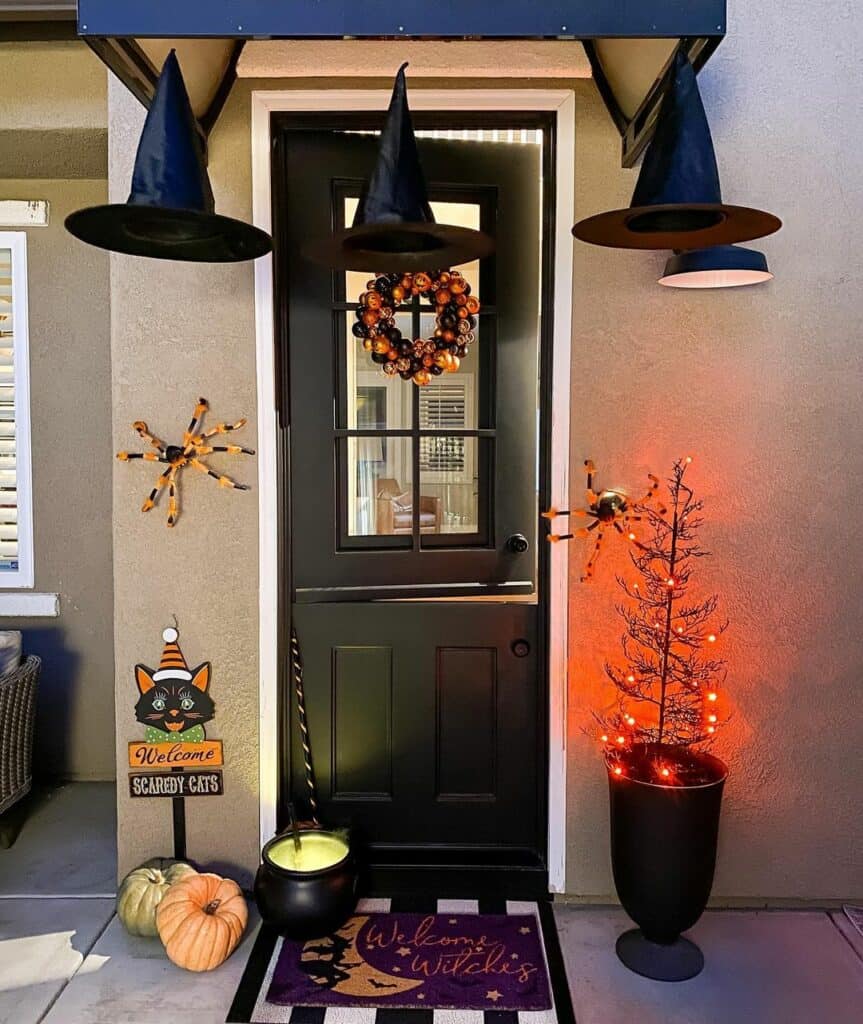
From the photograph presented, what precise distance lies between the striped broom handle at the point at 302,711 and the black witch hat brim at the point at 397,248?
130 cm

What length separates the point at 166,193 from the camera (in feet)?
6.43

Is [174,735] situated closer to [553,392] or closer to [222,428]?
[222,428]

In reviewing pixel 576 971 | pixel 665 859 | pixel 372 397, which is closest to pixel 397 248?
pixel 372 397

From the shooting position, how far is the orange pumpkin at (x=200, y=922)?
248cm

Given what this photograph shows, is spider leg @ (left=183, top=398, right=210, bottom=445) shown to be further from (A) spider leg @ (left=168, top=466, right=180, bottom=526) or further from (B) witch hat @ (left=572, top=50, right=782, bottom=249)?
(B) witch hat @ (left=572, top=50, right=782, bottom=249)

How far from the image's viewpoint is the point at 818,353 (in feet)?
9.07

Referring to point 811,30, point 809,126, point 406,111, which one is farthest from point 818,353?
point 406,111

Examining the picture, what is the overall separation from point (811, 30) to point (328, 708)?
9.13 ft

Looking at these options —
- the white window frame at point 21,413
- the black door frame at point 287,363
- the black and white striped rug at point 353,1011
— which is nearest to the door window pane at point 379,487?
the black door frame at point 287,363

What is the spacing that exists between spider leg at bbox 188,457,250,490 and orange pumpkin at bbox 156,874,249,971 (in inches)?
50.3

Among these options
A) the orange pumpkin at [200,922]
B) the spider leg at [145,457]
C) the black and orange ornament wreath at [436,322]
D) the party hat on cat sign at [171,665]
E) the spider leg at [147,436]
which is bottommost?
the orange pumpkin at [200,922]

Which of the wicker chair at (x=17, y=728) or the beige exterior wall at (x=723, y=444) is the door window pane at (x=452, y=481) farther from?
the wicker chair at (x=17, y=728)

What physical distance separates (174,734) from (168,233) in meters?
1.66

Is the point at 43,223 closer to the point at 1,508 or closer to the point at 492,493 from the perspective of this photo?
the point at 1,508
